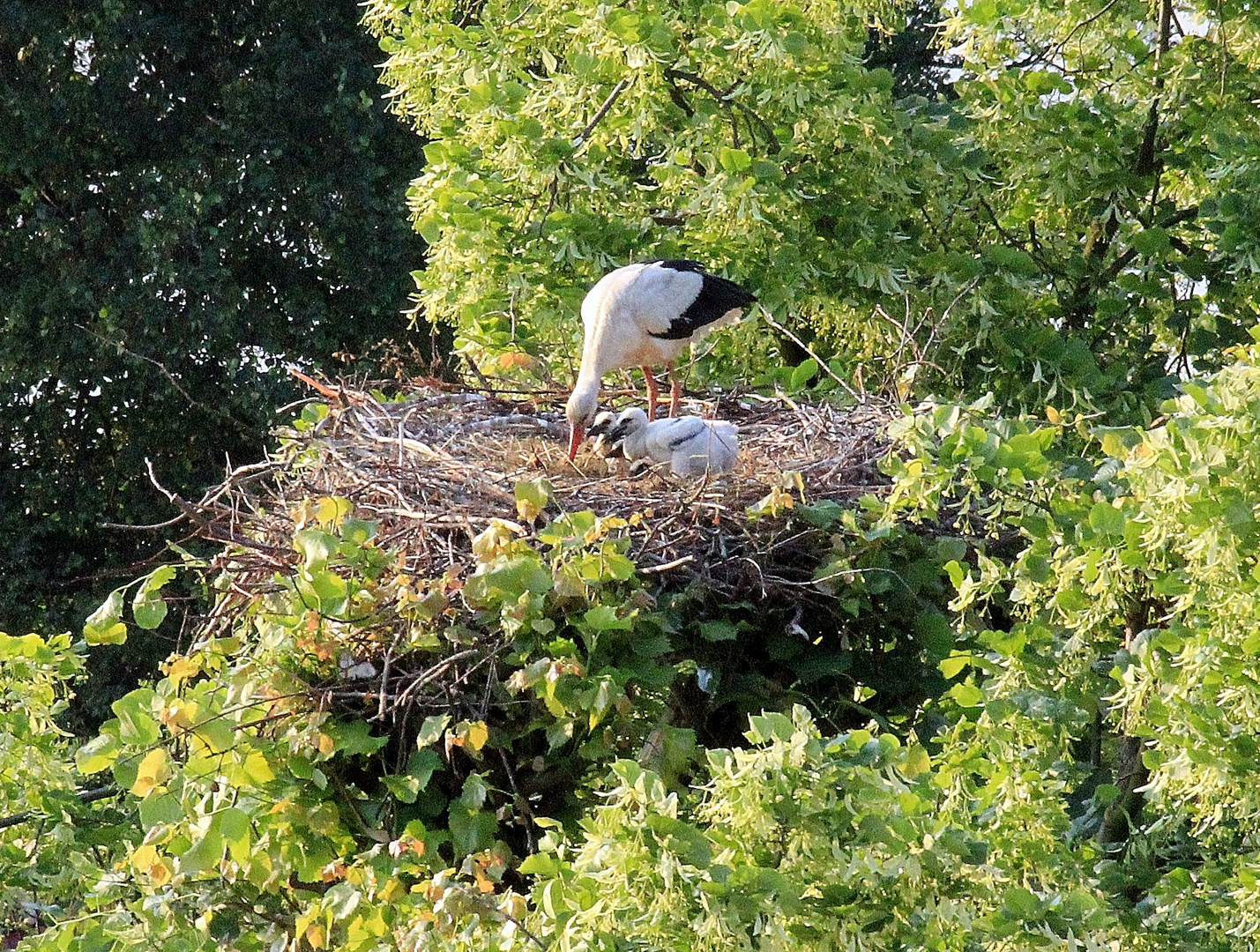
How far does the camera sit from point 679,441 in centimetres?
602

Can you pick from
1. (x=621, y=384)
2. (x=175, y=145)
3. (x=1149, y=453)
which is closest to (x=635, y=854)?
(x=1149, y=453)

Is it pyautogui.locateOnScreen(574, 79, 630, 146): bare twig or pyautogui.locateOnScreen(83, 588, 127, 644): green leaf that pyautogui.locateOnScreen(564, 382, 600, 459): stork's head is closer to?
pyautogui.locateOnScreen(574, 79, 630, 146): bare twig

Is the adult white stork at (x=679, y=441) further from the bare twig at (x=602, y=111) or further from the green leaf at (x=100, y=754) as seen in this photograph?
the green leaf at (x=100, y=754)

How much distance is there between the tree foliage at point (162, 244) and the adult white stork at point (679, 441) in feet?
26.1

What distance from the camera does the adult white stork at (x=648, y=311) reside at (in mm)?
6621

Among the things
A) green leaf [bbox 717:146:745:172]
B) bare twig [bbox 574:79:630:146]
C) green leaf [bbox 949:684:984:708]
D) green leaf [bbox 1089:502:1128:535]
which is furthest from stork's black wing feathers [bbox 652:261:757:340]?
green leaf [bbox 1089:502:1128:535]

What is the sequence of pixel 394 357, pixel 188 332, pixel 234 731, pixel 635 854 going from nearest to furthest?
pixel 635 854 < pixel 234 731 < pixel 394 357 < pixel 188 332

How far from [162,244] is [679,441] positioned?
868 cm

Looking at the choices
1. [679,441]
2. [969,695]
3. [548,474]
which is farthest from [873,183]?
[969,695]

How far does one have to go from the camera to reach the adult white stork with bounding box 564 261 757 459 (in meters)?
6.62

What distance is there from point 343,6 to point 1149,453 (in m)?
12.1

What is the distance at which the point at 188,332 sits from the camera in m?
13.9

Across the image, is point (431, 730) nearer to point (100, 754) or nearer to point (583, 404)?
point (100, 754)

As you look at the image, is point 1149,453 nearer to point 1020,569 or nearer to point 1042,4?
point 1020,569
